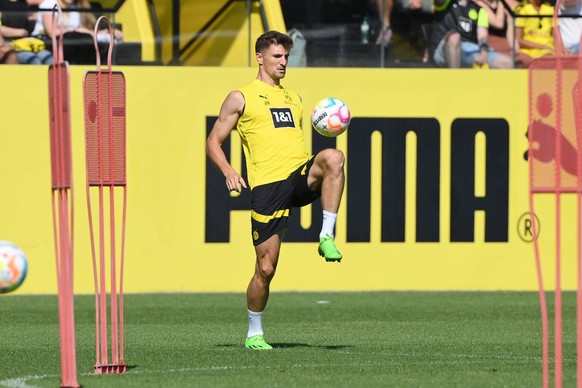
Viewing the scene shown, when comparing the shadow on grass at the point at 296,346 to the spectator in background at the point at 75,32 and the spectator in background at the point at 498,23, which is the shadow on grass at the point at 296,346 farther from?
the spectator in background at the point at 498,23

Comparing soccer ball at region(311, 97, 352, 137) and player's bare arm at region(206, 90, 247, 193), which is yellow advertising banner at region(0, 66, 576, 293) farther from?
player's bare arm at region(206, 90, 247, 193)

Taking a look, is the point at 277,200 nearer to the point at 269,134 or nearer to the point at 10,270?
the point at 269,134

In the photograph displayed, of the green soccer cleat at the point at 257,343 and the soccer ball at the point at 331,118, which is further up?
the soccer ball at the point at 331,118

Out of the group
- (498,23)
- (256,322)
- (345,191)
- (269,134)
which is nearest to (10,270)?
(256,322)

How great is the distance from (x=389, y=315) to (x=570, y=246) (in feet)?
13.2

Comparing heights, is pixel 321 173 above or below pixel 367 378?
above

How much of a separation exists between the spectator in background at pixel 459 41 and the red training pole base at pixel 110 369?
966 cm

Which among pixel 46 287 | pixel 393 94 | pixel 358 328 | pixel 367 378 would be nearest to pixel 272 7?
pixel 393 94

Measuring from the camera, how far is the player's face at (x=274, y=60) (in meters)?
10.8

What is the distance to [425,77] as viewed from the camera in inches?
679

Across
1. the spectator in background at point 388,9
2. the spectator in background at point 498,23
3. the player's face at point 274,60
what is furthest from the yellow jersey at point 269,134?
the spectator in background at point 498,23

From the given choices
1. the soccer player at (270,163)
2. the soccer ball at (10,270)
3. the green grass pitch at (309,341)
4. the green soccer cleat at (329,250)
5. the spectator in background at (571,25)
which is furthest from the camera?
the spectator in background at (571,25)

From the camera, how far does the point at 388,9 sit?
17672 mm

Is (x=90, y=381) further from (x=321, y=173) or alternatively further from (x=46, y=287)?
(x=46, y=287)
